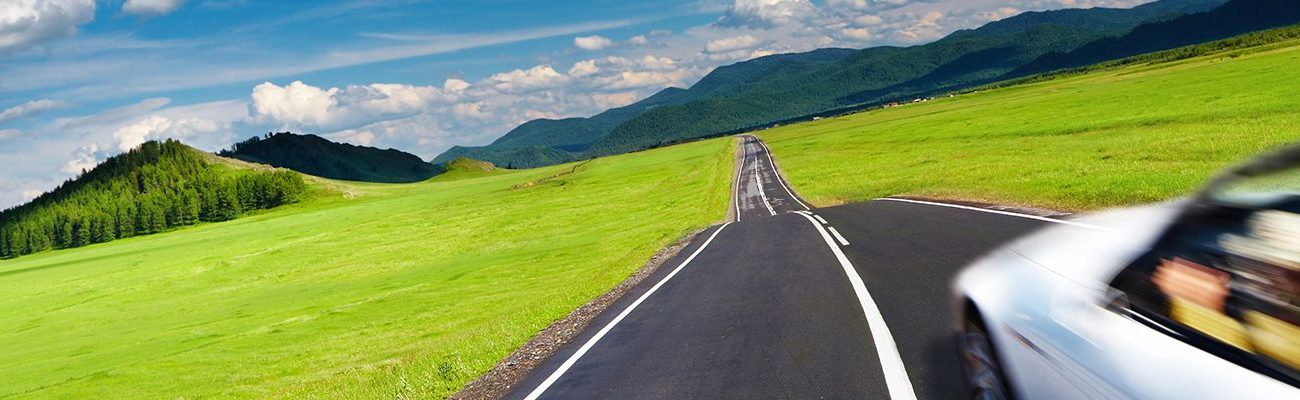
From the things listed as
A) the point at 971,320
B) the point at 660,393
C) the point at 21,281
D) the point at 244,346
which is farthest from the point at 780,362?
the point at 21,281

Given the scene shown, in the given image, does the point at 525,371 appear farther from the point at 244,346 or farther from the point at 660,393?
the point at 244,346

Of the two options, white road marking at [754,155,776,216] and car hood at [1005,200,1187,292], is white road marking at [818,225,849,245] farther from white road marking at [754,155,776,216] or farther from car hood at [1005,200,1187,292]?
white road marking at [754,155,776,216]

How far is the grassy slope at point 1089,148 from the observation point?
781 inches

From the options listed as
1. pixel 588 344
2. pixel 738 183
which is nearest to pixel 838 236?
pixel 588 344

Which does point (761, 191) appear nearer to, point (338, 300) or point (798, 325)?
point (338, 300)

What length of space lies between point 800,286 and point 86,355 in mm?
28371

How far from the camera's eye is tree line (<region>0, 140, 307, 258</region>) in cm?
12662

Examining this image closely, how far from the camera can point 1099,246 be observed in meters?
4.20

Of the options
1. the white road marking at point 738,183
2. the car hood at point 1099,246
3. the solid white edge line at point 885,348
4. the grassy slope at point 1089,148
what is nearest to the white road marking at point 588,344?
the solid white edge line at point 885,348

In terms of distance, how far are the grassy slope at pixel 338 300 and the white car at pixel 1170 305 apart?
787 centimetres

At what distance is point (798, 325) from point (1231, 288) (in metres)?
5.91

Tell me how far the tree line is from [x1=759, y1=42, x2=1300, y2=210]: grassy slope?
384 ft

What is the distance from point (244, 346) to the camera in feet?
80.0

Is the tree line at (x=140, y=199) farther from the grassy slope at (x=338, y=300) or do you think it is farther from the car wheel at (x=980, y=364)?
the car wheel at (x=980, y=364)
